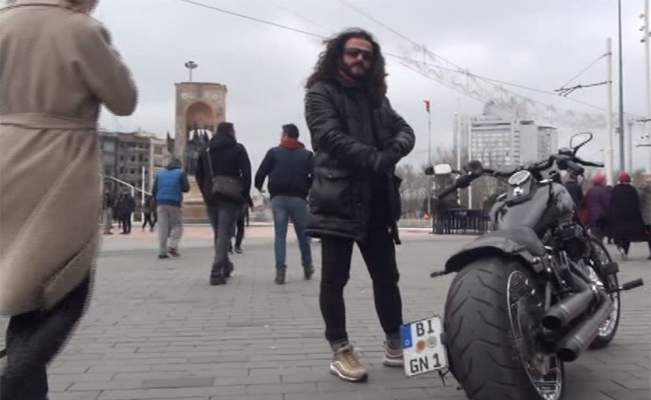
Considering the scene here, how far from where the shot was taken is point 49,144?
2.45 m

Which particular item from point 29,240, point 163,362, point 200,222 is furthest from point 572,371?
point 200,222

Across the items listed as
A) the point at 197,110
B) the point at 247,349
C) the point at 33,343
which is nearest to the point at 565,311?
the point at 33,343

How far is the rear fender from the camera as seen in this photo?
331 cm

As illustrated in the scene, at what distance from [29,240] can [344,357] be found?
2.09m

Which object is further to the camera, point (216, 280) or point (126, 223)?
point (126, 223)

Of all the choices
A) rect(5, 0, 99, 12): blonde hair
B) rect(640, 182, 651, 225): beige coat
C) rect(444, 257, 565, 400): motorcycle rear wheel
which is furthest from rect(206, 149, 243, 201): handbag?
rect(640, 182, 651, 225): beige coat

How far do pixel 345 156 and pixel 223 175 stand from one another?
4894 millimetres

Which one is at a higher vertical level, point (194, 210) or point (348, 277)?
point (194, 210)

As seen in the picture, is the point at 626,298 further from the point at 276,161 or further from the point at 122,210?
the point at 122,210

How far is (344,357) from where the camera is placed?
158 inches

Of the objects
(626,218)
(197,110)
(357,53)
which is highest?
(197,110)

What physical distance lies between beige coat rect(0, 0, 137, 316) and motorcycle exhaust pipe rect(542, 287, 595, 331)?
1.94 metres

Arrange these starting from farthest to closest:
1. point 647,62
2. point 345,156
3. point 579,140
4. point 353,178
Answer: point 647,62 < point 579,140 < point 353,178 < point 345,156

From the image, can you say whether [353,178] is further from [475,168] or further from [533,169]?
[533,169]
